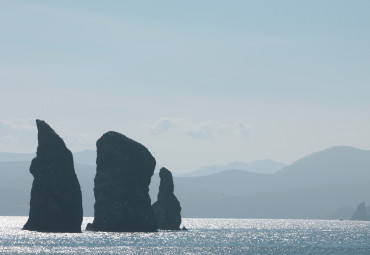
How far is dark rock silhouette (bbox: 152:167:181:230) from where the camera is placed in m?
177

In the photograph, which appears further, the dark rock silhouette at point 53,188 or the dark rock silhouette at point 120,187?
the dark rock silhouette at point 120,187

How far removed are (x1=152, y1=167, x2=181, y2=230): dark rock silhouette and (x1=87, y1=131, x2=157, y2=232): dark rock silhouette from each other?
25.8 metres

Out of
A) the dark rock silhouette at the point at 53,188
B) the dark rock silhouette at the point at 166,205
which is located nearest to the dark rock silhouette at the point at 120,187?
the dark rock silhouette at the point at 53,188

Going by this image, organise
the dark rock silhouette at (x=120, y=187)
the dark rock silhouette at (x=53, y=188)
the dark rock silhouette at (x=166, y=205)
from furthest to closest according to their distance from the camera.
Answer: the dark rock silhouette at (x=166, y=205), the dark rock silhouette at (x=120, y=187), the dark rock silhouette at (x=53, y=188)

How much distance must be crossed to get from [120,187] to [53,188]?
16.4 metres

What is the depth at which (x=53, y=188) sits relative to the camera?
134m

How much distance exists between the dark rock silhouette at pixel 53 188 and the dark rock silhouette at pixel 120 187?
9.86 metres

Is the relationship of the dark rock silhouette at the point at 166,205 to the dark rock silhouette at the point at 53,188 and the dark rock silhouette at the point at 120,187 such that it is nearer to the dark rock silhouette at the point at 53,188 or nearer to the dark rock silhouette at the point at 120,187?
the dark rock silhouette at the point at 120,187

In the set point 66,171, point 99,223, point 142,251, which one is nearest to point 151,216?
point 99,223

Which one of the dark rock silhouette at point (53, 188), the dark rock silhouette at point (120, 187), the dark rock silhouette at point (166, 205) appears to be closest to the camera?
the dark rock silhouette at point (53, 188)

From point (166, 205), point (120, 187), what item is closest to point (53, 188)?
point (120, 187)

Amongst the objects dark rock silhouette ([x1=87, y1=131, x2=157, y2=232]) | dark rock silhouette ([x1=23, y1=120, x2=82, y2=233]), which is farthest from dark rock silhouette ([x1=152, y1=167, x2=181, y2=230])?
dark rock silhouette ([x1=23, y1=120, x2=82, y2=233])

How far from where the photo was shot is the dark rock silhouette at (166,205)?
177250mm

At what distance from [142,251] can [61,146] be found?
33.2 metres
